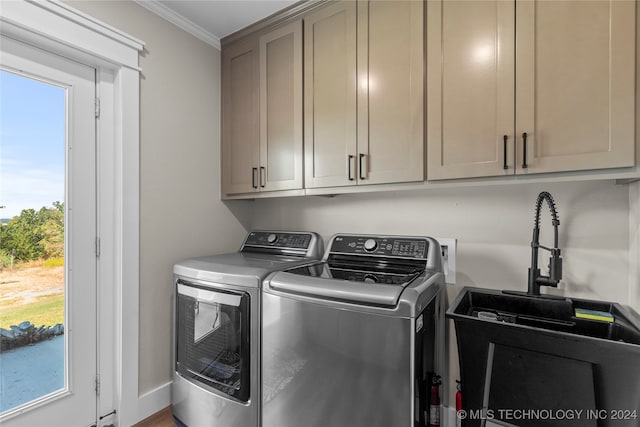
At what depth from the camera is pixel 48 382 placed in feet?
4.77

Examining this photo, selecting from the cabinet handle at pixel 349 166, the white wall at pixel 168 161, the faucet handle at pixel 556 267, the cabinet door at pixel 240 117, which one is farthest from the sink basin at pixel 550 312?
the white wall at pixel 168 161

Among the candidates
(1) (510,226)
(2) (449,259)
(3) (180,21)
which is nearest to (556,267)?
(1) (510,226)

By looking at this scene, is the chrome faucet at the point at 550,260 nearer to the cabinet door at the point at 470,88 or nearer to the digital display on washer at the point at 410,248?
the cabinet door at the point at 470,88

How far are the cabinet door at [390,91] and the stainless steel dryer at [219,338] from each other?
2.19 ft

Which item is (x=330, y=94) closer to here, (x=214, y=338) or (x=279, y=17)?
(x=279, y=17)

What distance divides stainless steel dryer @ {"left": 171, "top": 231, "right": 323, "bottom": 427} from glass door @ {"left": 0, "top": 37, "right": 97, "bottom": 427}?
46cm

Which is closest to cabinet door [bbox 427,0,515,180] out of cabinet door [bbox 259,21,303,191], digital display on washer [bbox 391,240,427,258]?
digital display on washer [bbox 391,240,427,258]

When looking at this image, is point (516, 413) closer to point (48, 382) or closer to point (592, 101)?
point (592, 101)

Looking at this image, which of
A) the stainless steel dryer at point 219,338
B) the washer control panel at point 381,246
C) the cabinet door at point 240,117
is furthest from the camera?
the cabinet door at point 240,117

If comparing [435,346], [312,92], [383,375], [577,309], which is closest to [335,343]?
[383,375]

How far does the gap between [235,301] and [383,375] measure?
74 cm

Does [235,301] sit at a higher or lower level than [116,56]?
lower

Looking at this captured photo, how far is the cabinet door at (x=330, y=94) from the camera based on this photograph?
159 centimetres

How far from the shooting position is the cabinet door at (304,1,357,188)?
1590mm
